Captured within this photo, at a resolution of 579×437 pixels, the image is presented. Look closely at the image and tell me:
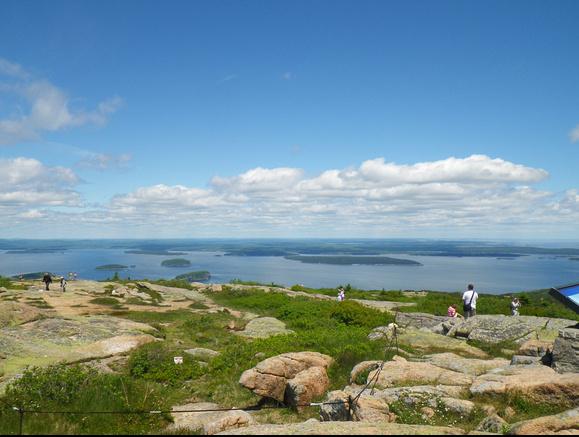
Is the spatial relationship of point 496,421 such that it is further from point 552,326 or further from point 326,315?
point 326,315

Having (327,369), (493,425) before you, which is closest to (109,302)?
(327,369)

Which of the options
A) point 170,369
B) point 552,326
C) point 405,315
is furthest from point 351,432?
point 405,315

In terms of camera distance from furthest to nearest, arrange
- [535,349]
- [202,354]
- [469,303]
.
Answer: [469,303] → [202,354] → [535,349]

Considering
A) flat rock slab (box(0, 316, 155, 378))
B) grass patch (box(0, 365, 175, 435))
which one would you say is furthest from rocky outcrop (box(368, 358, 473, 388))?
flat rock slab (box(0, 316, 155, 378))

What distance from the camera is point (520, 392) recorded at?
396 inches

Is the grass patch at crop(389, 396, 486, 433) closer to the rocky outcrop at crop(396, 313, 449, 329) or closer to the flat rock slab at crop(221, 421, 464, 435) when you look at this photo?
the flat rock slab at crop(221, 421, 464, 435)

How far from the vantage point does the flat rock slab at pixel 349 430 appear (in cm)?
647

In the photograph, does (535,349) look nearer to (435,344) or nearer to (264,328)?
(435,344)

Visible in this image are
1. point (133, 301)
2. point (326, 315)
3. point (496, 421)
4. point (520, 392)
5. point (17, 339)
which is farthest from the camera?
point (133, 301)

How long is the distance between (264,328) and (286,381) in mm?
12094

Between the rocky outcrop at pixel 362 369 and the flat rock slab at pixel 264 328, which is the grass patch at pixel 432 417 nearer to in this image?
the rocky outcrop at pixel 362 369

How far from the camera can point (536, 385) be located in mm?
10086

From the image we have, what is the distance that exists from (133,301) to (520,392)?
31293 mm

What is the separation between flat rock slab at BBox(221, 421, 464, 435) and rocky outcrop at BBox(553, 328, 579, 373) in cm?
822
